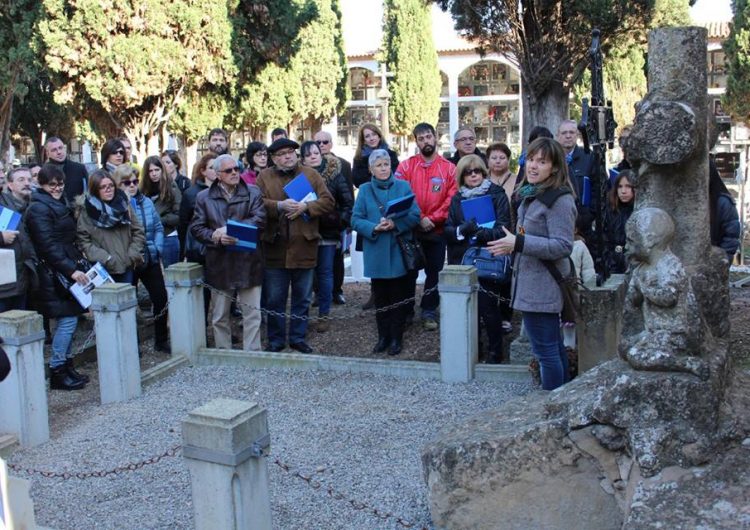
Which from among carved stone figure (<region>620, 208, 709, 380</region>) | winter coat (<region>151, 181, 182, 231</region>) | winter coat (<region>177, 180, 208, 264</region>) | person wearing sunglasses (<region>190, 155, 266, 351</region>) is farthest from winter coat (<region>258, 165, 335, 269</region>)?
carved stone figure (<region>620, 208, 709, 380</region>)


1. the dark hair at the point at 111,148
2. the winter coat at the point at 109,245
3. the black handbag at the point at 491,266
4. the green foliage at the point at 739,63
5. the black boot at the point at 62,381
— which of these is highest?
the green foliage at the point at 739,63

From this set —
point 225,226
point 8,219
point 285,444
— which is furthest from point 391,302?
point 8,219

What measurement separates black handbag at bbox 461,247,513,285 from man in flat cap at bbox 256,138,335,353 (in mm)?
1562

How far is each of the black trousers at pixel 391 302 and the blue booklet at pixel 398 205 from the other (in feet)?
1.99

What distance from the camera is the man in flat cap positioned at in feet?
23.5

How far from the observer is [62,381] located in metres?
6.73

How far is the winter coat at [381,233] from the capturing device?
6.93 m

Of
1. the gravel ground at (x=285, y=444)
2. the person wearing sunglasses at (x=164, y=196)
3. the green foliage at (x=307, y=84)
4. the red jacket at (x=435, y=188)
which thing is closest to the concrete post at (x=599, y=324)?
the gravel ground at (x=285, y=444)

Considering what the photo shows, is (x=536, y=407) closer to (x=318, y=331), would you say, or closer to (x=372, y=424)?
(x=372, y=424)

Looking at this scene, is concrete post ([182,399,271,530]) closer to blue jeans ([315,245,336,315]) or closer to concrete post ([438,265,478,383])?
concrete post ([438,265,478,383])

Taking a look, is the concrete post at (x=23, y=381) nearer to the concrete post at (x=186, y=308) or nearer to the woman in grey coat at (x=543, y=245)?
the concrete post at (x=186, y=308)

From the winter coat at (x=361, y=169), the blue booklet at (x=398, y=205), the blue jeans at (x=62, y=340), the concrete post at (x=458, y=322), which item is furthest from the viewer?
the winter coat at (x=361, y=169)

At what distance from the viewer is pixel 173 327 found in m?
7.24

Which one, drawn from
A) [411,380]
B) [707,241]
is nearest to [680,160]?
[707,241]
